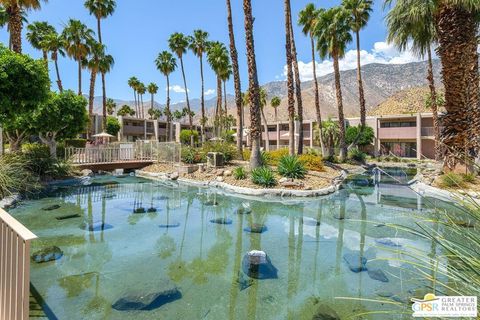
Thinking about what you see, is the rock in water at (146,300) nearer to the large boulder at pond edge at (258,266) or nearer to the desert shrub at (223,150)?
the large boulder at pond edge at (258,266)

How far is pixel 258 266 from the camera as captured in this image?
5348 mm

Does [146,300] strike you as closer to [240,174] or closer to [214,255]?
[214,255]

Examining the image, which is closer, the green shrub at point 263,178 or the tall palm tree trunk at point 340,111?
the green shrub at point 263,178

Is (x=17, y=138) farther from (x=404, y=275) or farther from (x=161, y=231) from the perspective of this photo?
(x=404, y=275)

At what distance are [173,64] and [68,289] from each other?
39.0 m

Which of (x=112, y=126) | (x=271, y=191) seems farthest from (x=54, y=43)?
(x=271, y=191)

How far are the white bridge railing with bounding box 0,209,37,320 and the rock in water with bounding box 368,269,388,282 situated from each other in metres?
4.99

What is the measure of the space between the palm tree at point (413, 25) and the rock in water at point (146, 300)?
1487cm

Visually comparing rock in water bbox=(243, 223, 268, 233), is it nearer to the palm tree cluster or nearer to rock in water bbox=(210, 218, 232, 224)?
rock in water bbox=(210, 218, 232, 224)

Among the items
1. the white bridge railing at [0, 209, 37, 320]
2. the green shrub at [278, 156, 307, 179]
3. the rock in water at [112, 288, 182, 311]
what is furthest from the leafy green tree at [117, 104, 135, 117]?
the white bridge railing at [0, 209, 37, 320]

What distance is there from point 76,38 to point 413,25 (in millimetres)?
27326

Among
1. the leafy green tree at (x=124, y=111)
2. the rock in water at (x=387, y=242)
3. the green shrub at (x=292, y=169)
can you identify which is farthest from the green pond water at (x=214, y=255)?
the leafy green tree at (x=124, y=111)

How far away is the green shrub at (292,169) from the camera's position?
47.5ft

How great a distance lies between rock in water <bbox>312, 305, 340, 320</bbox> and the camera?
12.2 feet
